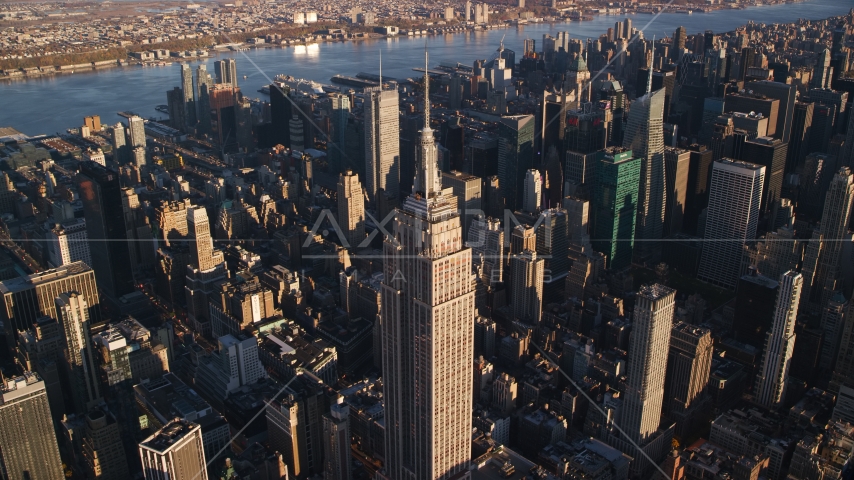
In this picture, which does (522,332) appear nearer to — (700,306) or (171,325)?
(700,306)

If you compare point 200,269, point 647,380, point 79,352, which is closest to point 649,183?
point 647,380

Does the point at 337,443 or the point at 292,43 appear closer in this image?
the point at 337,443

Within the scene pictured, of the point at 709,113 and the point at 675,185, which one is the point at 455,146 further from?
the point at 709,113

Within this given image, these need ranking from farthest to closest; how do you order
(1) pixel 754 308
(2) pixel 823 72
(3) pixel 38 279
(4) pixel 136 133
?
1. (2) pixel 823 72
2. (4) pixel 136 133
3. (1) pixel 754 308
4. (3) pixel 38 279

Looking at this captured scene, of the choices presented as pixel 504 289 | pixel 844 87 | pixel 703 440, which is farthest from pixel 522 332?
pixel 844 87

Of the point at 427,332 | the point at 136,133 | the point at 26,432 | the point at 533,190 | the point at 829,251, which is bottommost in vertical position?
the point at 26,432

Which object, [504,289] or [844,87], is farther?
[844,87]

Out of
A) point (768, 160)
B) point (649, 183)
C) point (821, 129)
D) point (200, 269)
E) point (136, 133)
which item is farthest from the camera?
point (136, 133)

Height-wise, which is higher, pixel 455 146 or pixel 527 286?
pixel 455 146
